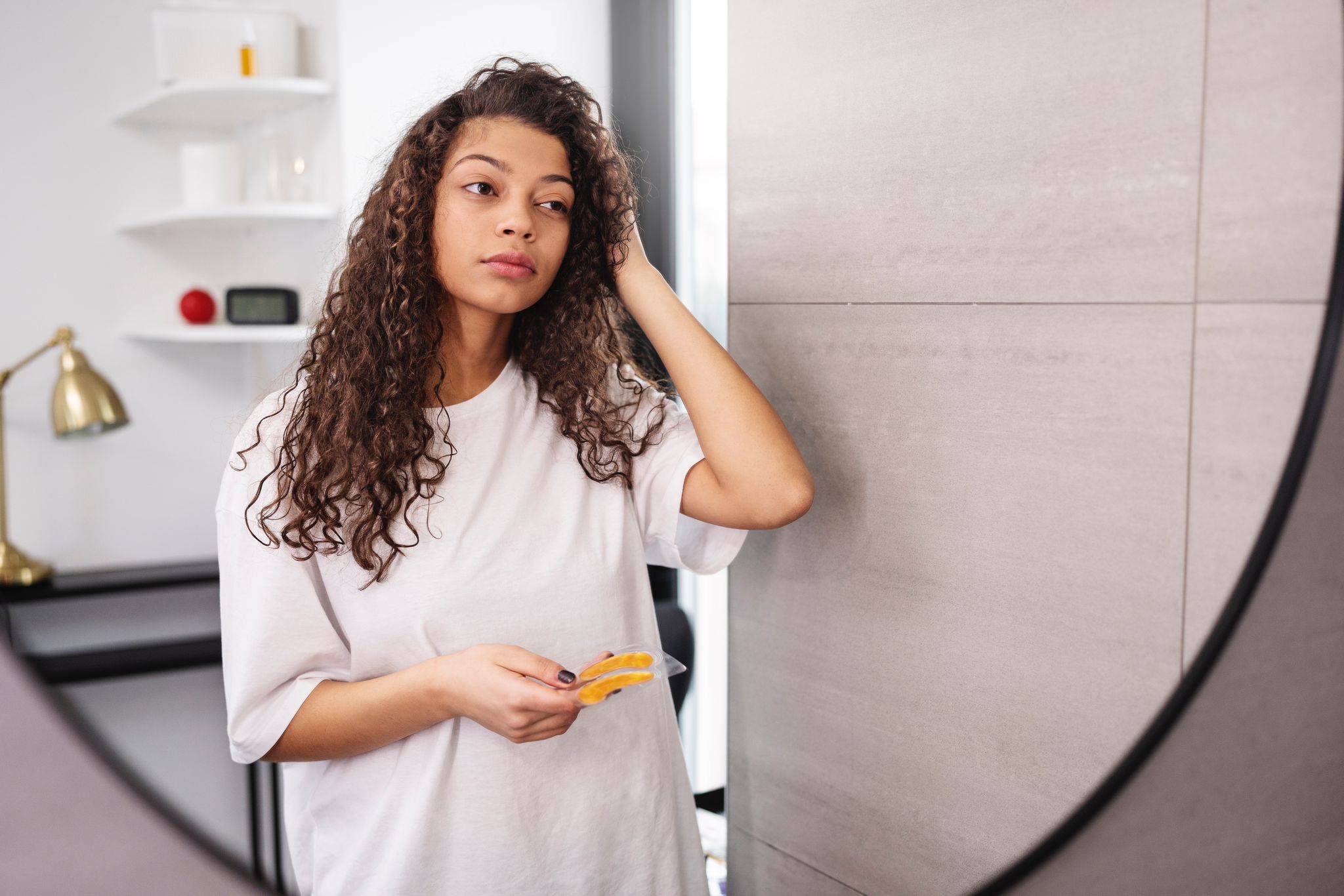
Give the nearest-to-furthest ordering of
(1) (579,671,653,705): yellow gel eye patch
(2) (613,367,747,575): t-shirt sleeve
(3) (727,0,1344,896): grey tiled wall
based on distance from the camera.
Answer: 1. (3) (727,0,1344,896): grey tiled wall
2. (1) (579,671,653,705): yellow gel eye patch
3. (2) (613,367,747,575): t-shirt sleeve

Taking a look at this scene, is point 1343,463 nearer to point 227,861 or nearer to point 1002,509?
point 1002,509

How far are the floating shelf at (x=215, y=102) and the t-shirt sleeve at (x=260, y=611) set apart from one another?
158 mm

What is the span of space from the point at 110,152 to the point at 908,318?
0.39m

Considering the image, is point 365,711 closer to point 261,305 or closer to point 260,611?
point 260,611

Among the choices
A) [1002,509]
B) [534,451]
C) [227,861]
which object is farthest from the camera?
[534,451]

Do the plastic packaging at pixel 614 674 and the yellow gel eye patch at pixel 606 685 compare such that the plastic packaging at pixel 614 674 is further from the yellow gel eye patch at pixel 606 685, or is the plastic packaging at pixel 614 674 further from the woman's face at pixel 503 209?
the woman's face at pixel 503 209

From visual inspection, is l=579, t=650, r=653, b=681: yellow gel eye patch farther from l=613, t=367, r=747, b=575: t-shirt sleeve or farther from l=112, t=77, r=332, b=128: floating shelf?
l=112, t=77, r=332, b=128: floating shelf

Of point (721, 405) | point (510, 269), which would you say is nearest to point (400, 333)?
point (510, 269)

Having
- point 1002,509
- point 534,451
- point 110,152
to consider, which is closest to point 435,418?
point 534,451

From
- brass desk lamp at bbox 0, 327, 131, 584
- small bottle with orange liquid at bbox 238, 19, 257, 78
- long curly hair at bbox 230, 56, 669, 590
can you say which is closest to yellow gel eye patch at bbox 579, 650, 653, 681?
long curly hair at bbox 230, 56, 669, 590

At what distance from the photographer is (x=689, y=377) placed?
54 centimetres

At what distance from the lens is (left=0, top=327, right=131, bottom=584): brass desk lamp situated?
382mm

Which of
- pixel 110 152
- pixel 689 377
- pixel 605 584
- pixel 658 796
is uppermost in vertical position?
pixel 110 152

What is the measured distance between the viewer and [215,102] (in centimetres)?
47
